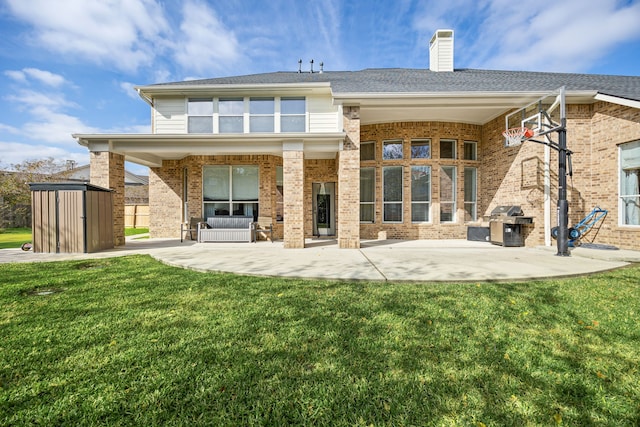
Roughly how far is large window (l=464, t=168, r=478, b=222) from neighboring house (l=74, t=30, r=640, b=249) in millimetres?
→ 41

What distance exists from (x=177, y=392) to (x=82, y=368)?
964mm

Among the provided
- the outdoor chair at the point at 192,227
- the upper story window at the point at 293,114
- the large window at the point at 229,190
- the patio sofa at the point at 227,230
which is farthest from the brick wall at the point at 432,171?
the outdoor chair at the point at 192,227

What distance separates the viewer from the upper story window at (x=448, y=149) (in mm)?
11102

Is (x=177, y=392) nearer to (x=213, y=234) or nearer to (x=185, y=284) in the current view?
(x=185, y=284)

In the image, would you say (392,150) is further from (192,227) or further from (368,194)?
(192,227)

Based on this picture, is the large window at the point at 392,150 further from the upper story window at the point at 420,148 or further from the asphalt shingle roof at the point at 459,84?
the asphalt shingle roof at the point at 459,84

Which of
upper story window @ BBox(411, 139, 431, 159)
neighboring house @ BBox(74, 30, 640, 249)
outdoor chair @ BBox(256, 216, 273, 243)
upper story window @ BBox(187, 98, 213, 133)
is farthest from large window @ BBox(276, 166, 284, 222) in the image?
upper story window @ BBox(411, 139, 431, 159)

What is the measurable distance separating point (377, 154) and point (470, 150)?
12.6 feet

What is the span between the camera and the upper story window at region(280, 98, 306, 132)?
11148 millimetres

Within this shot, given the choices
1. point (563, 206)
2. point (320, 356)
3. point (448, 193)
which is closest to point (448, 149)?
point (448, 193)

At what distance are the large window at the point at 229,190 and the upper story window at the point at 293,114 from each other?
2.18 m

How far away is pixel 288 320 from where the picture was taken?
3.14m

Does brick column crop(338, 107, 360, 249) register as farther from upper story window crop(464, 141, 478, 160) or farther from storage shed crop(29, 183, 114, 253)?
storage shed crop(29, 183, 114, 253)

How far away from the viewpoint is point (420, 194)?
11.1 m
